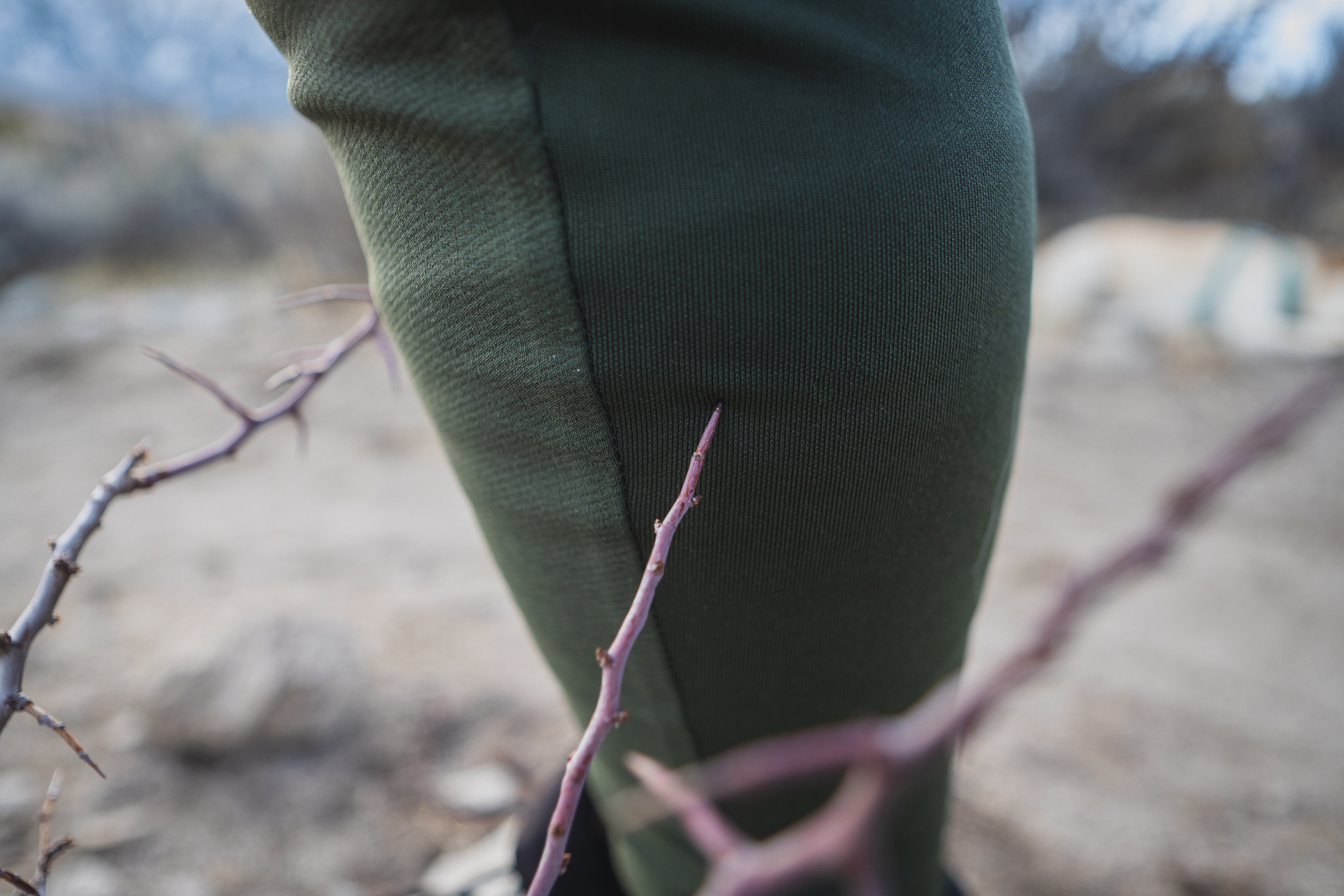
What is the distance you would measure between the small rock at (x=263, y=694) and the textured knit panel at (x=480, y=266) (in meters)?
0.82

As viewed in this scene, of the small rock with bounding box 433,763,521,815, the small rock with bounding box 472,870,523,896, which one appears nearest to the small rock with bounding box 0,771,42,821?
the small rock with bounding box 433,763,521,815

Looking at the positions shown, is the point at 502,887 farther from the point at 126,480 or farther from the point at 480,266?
the point at 480,266

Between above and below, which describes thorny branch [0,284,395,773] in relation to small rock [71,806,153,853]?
above

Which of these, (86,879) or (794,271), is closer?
(794,271)

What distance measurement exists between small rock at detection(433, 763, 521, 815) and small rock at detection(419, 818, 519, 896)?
0.05 m

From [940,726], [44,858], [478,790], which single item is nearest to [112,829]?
[478,790]

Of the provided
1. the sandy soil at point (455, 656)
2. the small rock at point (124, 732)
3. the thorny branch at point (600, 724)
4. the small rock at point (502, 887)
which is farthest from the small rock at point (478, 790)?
the thorny branch at point (600, 724)

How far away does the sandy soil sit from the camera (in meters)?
0.95

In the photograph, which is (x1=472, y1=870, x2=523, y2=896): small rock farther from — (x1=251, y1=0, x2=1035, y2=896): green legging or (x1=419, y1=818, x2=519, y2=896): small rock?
(x1=251, y1=0, x2=1035, y2=896): green legging

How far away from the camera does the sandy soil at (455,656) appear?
95cm

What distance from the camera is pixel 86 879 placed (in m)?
0.84

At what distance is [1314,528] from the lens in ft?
6.37

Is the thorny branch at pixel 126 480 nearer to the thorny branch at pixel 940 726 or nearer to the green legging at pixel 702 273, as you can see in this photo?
the green legging at pixel 702 273

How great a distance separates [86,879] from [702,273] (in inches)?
40.0
